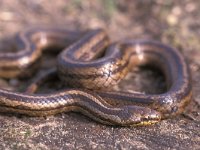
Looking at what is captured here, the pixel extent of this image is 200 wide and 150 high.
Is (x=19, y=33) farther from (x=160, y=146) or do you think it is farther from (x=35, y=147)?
(x=160, y=146)

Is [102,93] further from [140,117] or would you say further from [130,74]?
[130,74]

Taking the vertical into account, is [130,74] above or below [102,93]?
above

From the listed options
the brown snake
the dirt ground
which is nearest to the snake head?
the brown snake

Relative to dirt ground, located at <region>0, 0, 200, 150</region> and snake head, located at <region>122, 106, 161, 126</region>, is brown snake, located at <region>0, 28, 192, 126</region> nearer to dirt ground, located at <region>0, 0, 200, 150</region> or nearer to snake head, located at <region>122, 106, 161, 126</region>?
snake head, located at <region>122, 106, 161, 126</region>

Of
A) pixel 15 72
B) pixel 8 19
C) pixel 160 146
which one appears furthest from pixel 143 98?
pixel 8 19

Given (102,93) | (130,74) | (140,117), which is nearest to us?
(140,117)

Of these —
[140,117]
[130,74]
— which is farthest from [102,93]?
[130,74]
